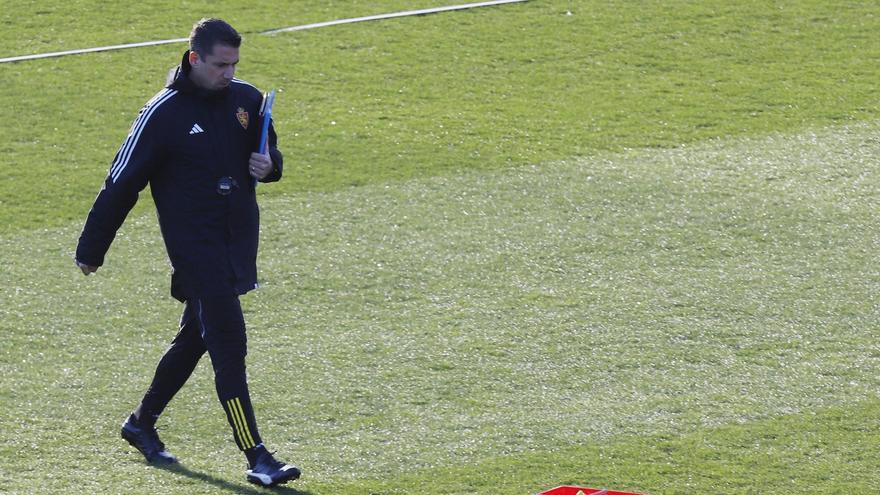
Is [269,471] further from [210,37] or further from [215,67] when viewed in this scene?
[210,37]

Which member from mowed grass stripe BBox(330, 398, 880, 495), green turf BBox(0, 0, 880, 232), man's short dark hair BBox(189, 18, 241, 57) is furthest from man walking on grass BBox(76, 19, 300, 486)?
green turf BBox(0, 0, 880, 232)

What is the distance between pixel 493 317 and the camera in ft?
22.1

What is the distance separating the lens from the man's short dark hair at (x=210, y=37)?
16.0 ft

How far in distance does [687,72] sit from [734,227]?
298 centimetres

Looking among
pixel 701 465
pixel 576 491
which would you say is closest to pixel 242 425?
pixel 576 491

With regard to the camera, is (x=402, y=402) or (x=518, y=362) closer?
(x=402, y=402)

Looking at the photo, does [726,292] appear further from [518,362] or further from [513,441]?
[513,441]

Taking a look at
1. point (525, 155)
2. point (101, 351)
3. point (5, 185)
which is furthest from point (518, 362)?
point (5, 185)

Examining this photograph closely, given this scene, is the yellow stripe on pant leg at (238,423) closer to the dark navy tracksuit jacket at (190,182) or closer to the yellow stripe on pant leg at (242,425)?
the yellow stripe on pant leg at (242,425)

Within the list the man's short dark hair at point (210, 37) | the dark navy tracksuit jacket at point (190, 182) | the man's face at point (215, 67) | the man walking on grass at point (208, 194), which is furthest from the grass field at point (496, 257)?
the man's short dark hair at point (210, 37)

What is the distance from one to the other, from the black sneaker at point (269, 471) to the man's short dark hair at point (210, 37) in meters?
1.47

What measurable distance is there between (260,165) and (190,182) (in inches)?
10.2

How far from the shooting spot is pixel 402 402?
5.82m

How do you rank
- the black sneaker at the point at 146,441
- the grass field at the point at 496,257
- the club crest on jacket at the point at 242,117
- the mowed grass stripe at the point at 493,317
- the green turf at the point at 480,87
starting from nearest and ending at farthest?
the club crest on jacket at the point at 242,117 < the black sneaker at the point at 146,441 < the grass field at the point at 496,257 < the mowed grass stripe at the point at 493,317 < the green turf at the point at 480,87
